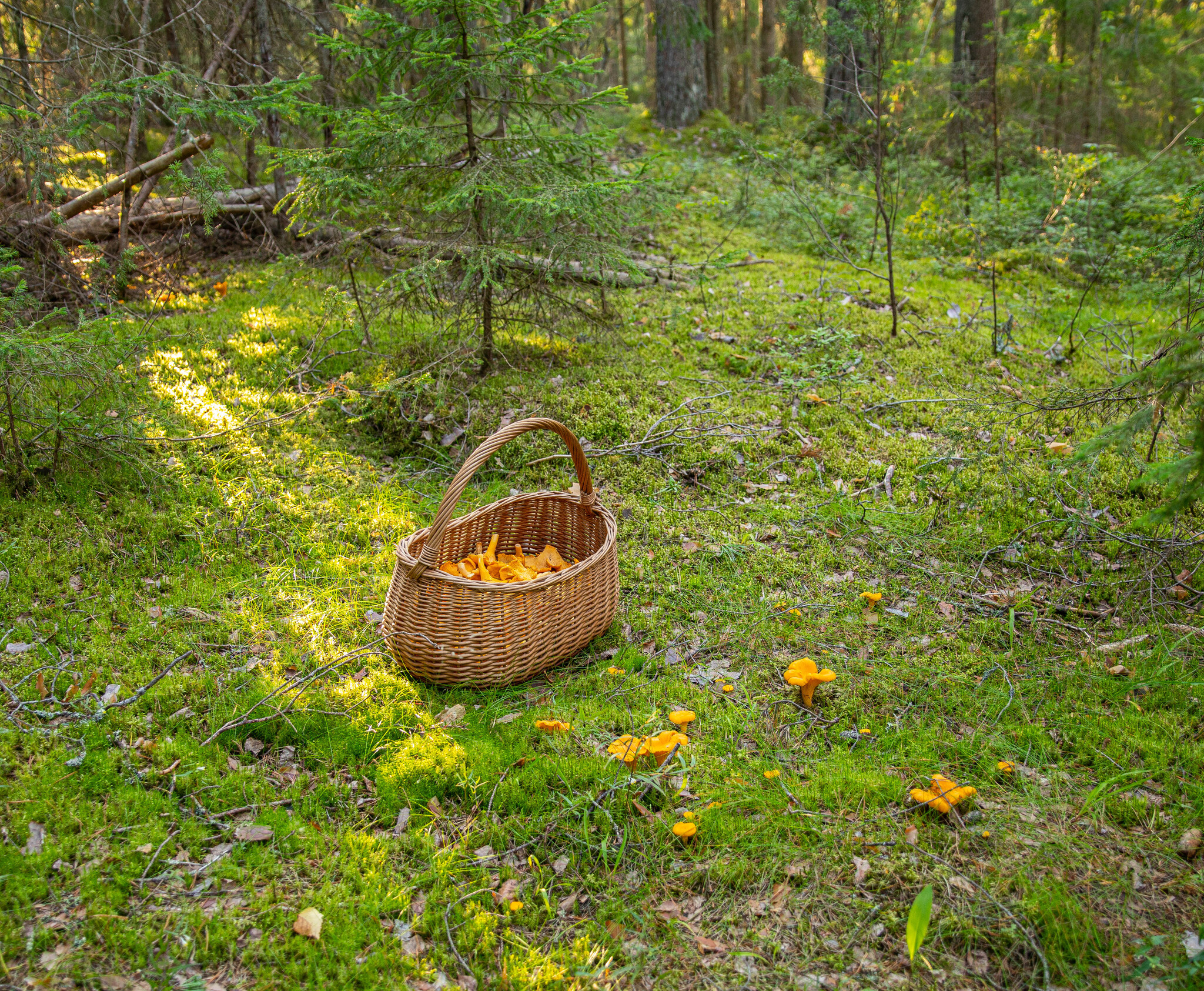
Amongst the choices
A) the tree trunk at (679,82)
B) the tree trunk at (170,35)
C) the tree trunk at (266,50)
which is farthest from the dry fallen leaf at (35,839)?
the tree trunk at (679,82)

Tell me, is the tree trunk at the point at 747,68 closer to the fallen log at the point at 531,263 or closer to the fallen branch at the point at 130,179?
the fallen log at the point at 531,263

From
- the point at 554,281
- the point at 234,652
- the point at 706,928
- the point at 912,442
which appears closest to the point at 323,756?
the point at 234,652

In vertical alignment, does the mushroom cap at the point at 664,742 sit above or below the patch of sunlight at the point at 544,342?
below

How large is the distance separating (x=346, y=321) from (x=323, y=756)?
14.5ft

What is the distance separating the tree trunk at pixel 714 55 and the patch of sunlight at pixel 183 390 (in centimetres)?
1239

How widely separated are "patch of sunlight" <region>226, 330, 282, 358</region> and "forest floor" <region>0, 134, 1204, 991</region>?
0.05m

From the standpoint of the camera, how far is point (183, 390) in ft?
17.7

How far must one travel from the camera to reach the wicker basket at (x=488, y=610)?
3.20m

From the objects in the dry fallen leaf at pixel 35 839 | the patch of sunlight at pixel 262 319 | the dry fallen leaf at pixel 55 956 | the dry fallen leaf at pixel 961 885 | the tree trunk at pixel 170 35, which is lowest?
the dry fallen leaf at pixel 961 885

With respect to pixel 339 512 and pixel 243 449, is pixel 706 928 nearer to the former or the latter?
pixel 339 512

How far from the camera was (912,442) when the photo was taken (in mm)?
5363

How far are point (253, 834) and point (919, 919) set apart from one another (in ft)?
7.24

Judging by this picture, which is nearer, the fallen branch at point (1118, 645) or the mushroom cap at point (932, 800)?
the mushroom cap at point (932, 800)

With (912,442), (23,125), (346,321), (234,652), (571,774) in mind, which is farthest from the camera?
(346,321)
